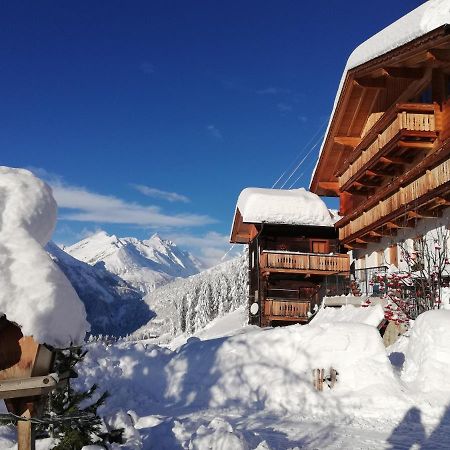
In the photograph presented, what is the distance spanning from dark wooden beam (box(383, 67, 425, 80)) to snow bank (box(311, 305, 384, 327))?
9.05 metres

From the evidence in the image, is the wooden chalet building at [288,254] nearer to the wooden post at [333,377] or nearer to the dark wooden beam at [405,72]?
the dark wooden beam at [405,72]

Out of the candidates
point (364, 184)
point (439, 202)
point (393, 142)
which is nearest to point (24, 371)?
point (439, 202)

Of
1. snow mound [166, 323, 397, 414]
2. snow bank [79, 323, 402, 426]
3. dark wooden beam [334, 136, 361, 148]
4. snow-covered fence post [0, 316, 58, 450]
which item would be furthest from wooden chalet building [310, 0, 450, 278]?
snow-covered fence post [0, 316, 58, 450]

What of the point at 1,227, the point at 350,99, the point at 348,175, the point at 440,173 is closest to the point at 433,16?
the point at 440,173

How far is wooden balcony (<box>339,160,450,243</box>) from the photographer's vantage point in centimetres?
1667

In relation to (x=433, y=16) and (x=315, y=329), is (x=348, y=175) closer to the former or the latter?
(x=433, y=16)

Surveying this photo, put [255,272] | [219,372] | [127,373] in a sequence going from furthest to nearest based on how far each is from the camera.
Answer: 1. [255,272]
2. [127,373]
3. [219,372]

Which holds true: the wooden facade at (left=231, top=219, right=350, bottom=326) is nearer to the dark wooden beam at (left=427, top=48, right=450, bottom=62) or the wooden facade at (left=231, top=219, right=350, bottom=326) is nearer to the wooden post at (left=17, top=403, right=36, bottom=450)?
the dark wooden beam at (left=427, top=48, right=450, bottom=62)

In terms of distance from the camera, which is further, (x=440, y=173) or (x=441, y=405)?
(x=440, y=173)

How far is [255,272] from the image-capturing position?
31.4 m

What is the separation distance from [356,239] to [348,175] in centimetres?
320

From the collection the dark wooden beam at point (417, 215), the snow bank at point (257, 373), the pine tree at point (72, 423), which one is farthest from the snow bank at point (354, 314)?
the pine tree at point (72, 423)

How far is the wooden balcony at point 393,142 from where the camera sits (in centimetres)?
1877

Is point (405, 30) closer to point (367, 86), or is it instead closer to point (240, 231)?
point (367, 86)
